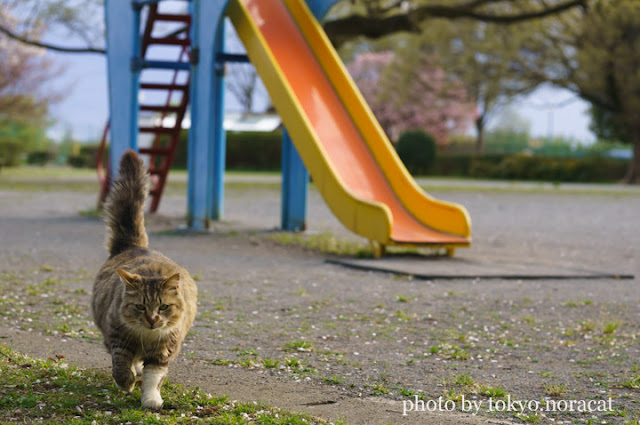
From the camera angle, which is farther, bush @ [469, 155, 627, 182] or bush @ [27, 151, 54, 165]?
bush @ [27, 151, 54, 165]

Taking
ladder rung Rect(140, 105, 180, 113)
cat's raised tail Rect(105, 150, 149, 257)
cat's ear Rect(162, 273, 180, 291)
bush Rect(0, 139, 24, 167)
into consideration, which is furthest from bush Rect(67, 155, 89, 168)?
cat's ear Rect(162, 273, 180, 291)

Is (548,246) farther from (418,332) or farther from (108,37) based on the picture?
(108,37)

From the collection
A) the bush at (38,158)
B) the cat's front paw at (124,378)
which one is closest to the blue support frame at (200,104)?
the cat's front paw at (124,378)

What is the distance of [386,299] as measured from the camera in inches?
285

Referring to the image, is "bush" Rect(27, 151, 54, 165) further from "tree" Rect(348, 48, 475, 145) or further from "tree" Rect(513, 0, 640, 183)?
"tree" Rect(513, 0, 640, 183)

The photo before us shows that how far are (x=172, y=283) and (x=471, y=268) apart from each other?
223 inches

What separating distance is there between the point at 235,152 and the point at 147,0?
2600 centimetres

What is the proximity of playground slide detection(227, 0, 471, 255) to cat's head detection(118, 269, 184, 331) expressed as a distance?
5.45m

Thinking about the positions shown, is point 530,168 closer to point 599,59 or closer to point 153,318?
point 599,59

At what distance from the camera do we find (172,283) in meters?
3.86

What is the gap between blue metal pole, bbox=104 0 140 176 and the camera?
41.6ft

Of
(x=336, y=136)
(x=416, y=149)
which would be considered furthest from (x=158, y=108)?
(x=416, y=149)

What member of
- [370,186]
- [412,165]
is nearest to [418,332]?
[370,186]

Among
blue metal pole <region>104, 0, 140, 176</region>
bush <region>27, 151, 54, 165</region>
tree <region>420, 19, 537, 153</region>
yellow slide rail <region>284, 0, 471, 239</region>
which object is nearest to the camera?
yellow slide rail <region>284, 0, 471, 239</region>
